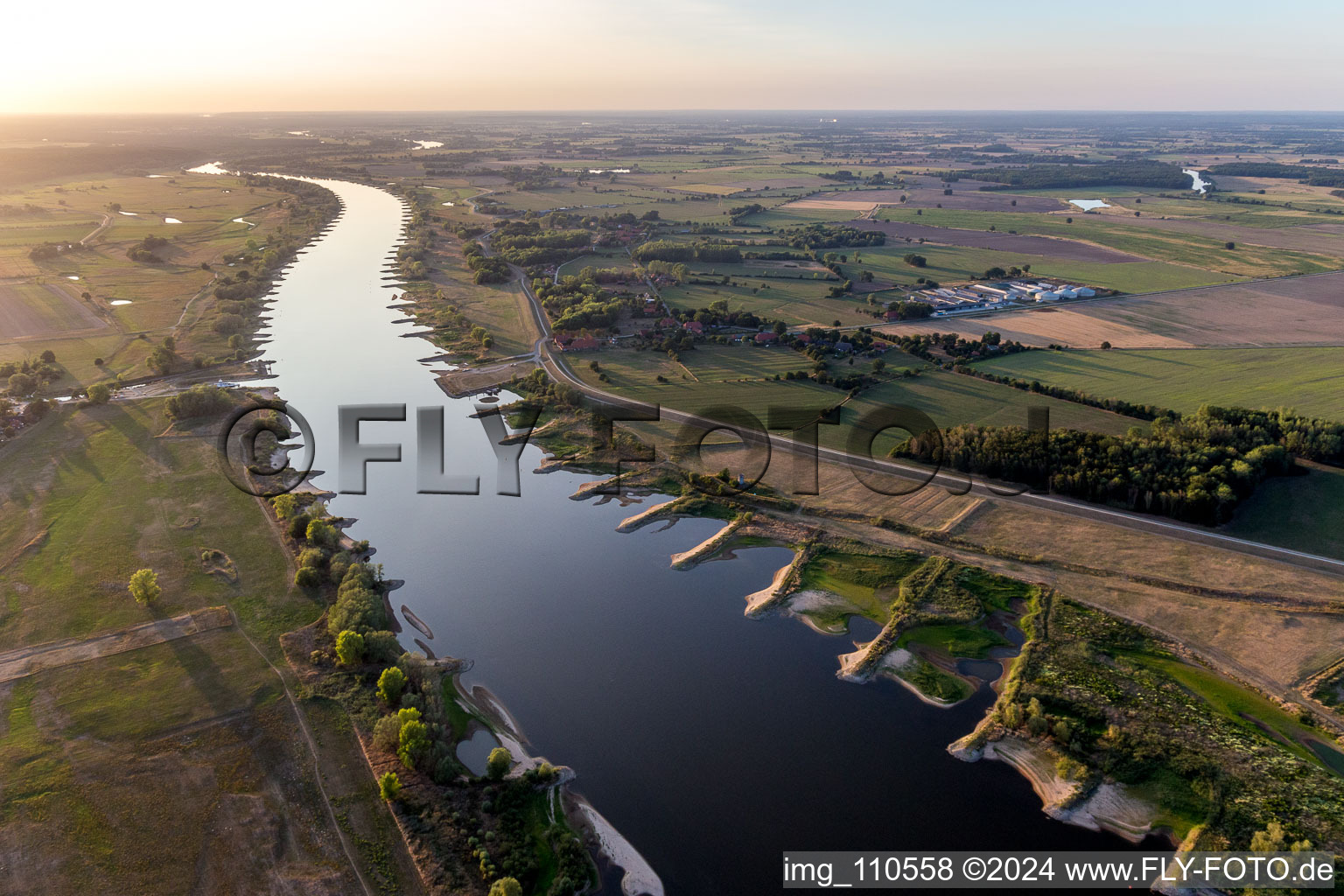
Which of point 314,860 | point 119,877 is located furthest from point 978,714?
point 119,877

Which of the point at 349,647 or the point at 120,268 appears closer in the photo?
the point at 349,647

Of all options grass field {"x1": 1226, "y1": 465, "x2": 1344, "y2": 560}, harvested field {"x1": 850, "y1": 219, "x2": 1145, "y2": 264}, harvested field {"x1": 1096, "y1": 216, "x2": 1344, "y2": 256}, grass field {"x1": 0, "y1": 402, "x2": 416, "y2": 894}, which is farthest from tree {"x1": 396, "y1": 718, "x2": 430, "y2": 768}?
harvested field {"x1": 1096, "y1": 216, "x2": 1344, "y2": 256}

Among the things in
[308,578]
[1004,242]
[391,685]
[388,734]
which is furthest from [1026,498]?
[1004,242]

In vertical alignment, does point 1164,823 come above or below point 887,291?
below

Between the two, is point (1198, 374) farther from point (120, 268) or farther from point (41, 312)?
point (120, 268)

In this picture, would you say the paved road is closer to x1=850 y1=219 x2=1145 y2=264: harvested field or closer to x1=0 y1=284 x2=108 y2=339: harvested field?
x1=0 y1=284 x2=108 y2=339: harvested field

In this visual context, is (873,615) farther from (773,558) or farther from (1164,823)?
(1164,823)

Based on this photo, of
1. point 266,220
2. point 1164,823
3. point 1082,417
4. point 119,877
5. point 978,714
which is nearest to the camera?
point 119,877
